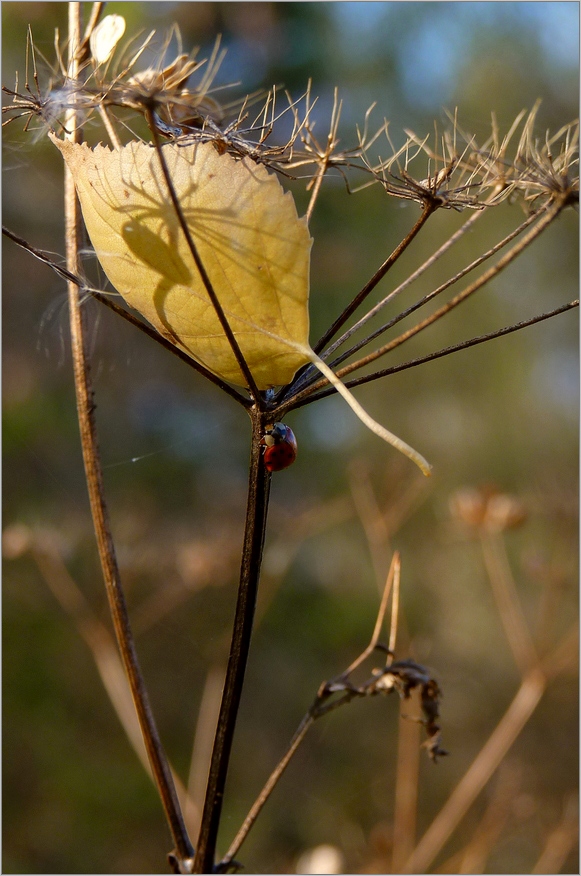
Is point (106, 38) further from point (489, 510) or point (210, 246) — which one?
point (489, 510)

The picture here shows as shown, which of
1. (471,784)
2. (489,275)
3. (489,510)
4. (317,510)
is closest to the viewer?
(489,275)

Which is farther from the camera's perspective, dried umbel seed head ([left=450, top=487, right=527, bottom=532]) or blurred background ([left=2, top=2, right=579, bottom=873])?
blurred background ([left=2, top=2, right=579, bottom=873])

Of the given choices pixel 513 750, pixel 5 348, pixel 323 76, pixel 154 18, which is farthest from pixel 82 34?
pixel 513 750

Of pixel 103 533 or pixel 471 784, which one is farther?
pixel 471 784

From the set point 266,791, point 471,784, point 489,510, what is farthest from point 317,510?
point 266,791

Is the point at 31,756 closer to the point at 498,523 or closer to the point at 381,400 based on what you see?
the point at 498,523

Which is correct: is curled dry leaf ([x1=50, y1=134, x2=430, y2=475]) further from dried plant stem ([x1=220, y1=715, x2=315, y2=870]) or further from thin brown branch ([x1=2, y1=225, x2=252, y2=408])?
dried plant stem ([x1=220, y1=715, x2=315, y2=870])

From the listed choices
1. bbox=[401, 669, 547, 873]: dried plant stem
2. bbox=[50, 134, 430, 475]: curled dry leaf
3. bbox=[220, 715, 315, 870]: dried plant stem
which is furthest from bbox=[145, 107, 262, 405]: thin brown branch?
bbox=[401, 669, 547, 873]: dried plant stem
